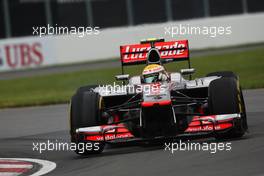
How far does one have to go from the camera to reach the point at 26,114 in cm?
1855

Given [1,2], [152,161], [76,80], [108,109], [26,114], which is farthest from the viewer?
[1,2]

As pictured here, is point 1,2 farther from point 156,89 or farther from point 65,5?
point 156,89

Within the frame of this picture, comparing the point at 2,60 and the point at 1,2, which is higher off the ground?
the point at 1,2

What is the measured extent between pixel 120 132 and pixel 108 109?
90 cm

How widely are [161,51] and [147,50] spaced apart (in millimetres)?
228

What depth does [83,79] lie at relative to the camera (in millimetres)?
26047

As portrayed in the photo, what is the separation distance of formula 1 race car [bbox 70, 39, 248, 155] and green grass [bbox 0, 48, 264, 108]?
752cm

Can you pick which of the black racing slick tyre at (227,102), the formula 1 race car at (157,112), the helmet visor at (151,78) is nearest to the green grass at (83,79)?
the formula 1 race car at (157,112)

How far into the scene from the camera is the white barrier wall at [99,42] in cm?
3209

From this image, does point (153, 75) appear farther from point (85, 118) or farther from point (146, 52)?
point (146, 52)

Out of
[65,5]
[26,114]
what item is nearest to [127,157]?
[26,114]

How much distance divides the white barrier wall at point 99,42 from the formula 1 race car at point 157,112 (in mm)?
19372

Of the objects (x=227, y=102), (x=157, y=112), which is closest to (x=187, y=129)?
(x=157, y=112)

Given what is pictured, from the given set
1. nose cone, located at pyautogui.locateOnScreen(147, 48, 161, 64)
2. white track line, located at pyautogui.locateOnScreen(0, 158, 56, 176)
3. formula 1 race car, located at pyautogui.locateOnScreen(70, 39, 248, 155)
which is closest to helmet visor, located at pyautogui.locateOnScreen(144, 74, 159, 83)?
formula 1 race car, located at pyautogui.locateOnScreen(70, 39, 248, 155)
